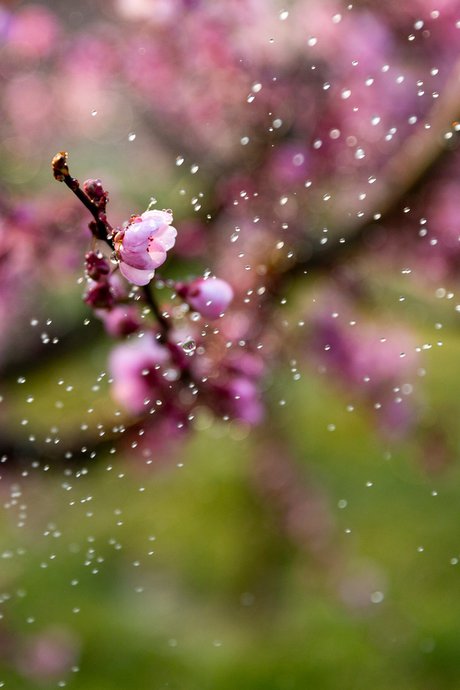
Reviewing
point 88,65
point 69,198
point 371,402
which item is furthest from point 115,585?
point 69,198

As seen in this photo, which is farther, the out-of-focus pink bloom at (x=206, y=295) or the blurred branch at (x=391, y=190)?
the blurred branch at (x=391, y=190)

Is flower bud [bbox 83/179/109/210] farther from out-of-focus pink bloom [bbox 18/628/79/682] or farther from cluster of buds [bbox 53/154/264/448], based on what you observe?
out-of-focus pink bloom [bbox 18/628/79/682]

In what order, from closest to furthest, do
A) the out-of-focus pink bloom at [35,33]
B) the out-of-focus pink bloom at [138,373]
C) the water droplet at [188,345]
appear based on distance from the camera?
the water droplet at [188,345] < the out-of-focus pink bloom at [138,373] < the out-of-focus pink bloom at [35,33]

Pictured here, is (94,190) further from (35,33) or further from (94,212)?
(35,33)

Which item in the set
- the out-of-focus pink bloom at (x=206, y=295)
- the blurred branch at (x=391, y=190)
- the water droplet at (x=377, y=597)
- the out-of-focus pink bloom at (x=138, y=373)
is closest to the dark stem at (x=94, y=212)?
the out-of-focus pink bloom at (x=206, y=295)

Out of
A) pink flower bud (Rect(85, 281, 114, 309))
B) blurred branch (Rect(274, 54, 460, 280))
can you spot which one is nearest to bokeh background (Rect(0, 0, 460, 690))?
blurred branch (Rect(274, 54, 460, 280))

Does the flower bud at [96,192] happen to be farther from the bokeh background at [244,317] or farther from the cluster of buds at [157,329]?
the bokeh background at [244,317]

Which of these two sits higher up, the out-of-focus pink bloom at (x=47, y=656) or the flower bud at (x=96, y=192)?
the out-of-focus pink bloom at (x=47, y=656)
